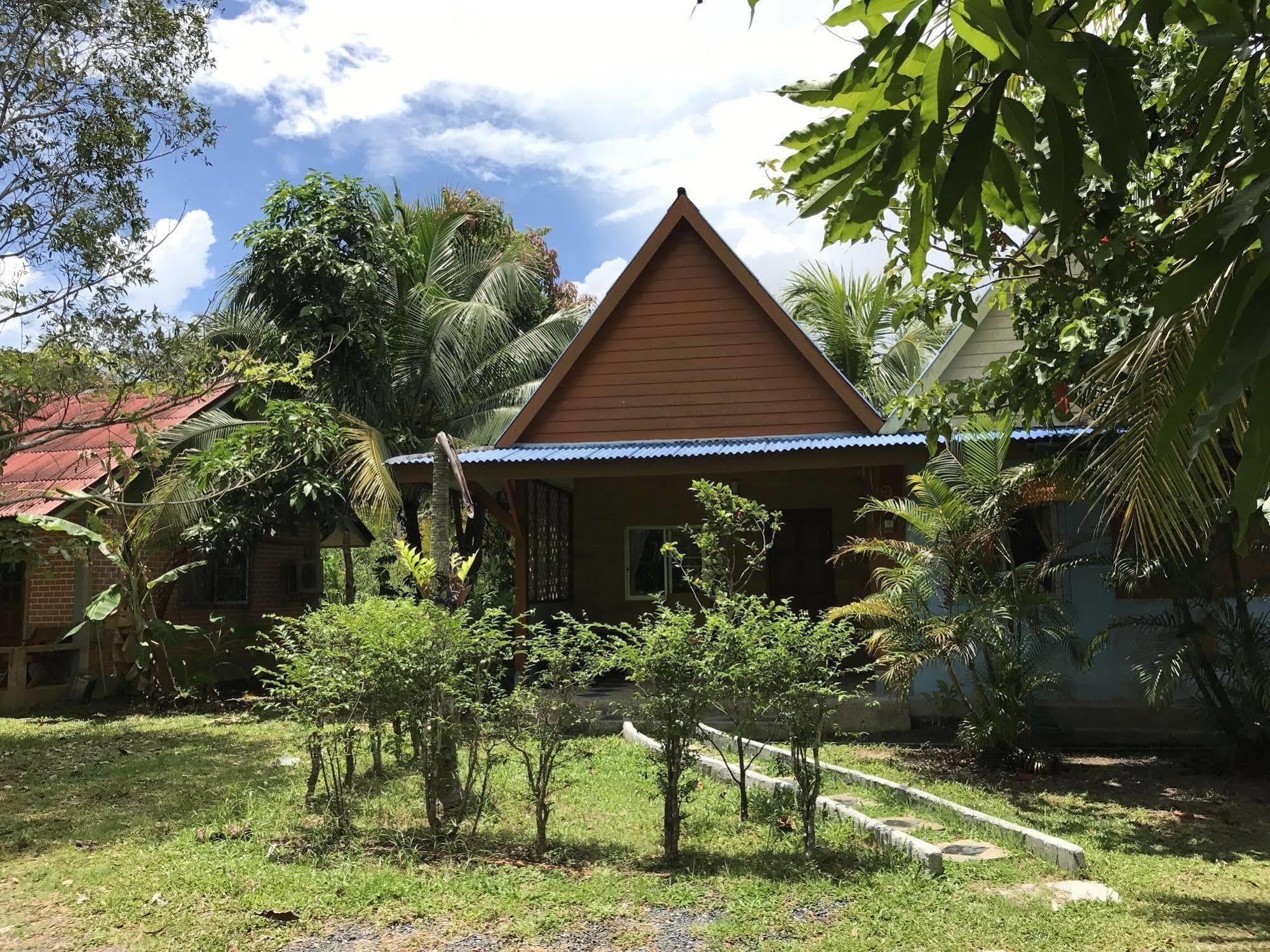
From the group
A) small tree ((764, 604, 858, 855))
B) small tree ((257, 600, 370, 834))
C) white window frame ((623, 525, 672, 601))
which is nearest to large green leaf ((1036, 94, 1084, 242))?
small tree ((764, 604, 858, 855))

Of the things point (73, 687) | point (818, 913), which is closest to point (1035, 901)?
point (818, 913)

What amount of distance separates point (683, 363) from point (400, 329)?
762 cm

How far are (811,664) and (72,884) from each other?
4.48 m

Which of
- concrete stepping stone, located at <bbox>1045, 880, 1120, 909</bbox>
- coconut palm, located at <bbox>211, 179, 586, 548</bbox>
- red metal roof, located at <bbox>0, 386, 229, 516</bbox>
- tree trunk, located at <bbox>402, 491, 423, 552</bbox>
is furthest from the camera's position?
tree trunk, located at <bbox>402, 491, 423, 552</bbox>

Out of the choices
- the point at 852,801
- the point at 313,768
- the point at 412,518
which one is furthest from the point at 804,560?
the point at 313,768

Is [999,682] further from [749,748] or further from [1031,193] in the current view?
[1031,193]

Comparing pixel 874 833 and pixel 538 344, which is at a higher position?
pixel 538 344

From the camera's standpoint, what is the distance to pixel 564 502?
1589 cm

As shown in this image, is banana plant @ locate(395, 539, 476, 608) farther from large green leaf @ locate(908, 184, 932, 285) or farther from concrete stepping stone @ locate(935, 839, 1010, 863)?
large green leaf @ locate(908, 184, 932, 285)

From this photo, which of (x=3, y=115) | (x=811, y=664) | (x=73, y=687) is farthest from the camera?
(x=73, y=687)

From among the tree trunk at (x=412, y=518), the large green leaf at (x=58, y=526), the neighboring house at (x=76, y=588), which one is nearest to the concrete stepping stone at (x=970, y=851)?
the large green leaf at (x=58, y=526)

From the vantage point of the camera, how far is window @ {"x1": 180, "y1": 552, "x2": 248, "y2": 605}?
16.9m

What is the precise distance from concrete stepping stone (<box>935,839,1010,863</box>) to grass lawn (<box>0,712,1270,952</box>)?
0.11 metres

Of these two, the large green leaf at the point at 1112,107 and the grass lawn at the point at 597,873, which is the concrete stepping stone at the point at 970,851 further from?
the large green leaf at the point at 1112,107
